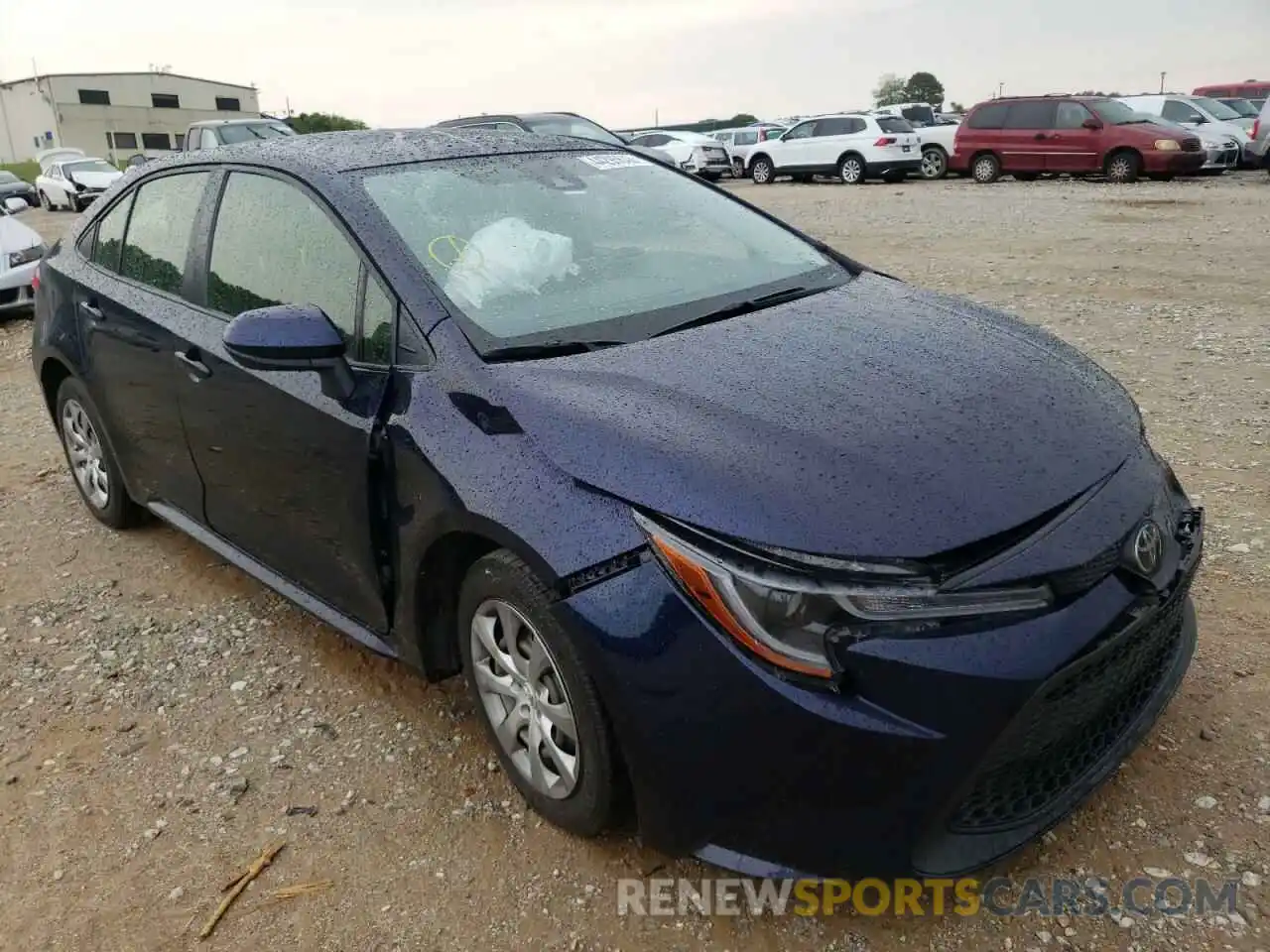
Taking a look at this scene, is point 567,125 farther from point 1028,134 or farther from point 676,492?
point 676,492

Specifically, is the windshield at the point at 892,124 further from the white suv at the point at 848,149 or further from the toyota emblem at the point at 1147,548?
the toyota emblem at the point at 1147,548

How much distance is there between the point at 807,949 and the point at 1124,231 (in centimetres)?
1124

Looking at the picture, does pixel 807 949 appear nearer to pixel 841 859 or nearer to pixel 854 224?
pixel 841 859

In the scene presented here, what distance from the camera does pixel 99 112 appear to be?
5972cm

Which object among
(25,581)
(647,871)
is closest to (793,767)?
(647,871)

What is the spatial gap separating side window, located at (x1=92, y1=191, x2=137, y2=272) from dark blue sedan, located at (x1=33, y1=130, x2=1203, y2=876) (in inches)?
23.0

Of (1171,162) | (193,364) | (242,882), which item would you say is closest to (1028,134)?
(1171,162)

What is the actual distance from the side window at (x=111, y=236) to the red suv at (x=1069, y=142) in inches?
697

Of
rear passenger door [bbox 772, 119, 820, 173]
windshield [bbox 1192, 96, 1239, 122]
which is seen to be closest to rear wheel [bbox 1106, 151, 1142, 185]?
windshield [bbox 1192, 96, 1239, 122]

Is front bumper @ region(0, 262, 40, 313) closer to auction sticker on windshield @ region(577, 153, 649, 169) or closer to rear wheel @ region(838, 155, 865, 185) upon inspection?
auction sticker on windshield @ region(577, 153, 649, 169)

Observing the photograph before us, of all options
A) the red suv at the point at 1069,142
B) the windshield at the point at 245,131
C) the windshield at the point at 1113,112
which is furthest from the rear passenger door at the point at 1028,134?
the windshield at the point at 245,131

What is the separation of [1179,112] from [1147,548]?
2157cm

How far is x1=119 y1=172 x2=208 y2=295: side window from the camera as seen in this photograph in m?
3.51

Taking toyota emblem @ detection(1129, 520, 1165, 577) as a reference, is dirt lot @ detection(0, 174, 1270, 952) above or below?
below
